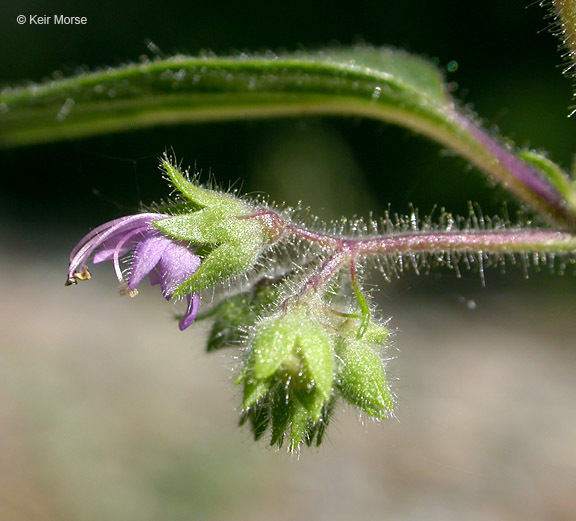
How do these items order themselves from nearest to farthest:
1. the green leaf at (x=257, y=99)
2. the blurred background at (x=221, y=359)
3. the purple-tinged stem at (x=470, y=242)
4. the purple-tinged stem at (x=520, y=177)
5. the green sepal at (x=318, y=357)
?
1. the green sepal at (x=318, y=357)
2. the purple-tinged stem at (x=470, y=242)
3. the purple-tinged stem at (x=520, y=177)
4. the green leaf at (x=257, y=99)
5. the blurred background at (x=221, y=359)

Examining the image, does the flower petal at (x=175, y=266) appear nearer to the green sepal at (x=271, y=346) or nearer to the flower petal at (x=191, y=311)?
the flower petal at (x=191, y=311)

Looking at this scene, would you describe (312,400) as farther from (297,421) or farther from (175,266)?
(175,266)

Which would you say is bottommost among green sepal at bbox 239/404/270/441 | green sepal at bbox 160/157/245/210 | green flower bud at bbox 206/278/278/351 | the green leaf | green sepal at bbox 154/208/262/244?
green sepal at bbox 239/404/270/441

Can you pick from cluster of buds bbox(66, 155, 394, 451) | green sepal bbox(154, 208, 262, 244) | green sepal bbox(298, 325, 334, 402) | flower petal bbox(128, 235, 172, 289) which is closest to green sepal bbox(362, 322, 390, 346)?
cluster of buds bbox(66, 155, 394, 451)

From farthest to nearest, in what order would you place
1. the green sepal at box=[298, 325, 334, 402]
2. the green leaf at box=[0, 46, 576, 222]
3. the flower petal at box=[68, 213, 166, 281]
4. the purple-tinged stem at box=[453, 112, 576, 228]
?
the green leaf at box=[0, 46, 576, 222]
the purple-tinged stem at box=[453, 112, 576, 228]
the flower petal at box=[68, 213, 166, 281]
the green sepal at box=[298, 325, 334, 402]

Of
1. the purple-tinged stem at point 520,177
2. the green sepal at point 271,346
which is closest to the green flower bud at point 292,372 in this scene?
the green sepal at point 271,346

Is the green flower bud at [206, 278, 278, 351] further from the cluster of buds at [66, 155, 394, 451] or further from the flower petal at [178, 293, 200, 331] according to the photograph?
the flower petal at [178, 293, 200, 331]

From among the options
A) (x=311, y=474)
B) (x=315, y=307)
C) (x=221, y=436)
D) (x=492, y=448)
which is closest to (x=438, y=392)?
(x=492, y=448)

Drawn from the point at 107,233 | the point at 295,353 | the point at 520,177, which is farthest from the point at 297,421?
the point at 520,177
